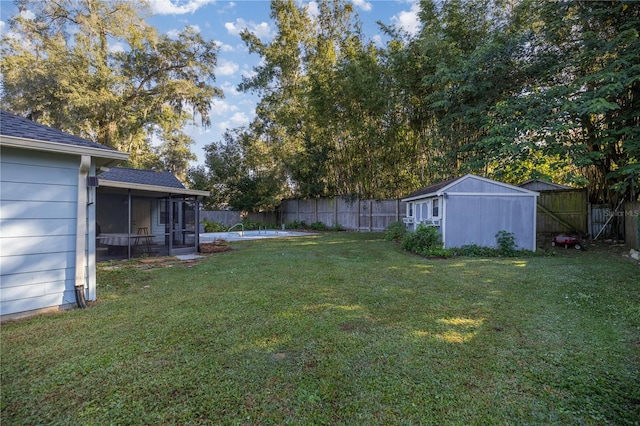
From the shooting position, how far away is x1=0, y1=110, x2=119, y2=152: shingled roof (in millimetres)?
3170

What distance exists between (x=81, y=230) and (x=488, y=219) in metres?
8.54

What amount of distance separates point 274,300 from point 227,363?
1524 mm

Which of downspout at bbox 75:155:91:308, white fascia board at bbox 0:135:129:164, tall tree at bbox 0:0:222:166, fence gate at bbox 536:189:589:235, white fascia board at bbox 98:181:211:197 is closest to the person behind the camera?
white fascia board at bbox 0:135:129:164

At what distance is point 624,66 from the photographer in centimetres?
676

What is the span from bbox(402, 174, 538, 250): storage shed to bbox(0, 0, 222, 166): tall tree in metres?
13.8

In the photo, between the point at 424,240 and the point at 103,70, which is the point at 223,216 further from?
the point at 424,240

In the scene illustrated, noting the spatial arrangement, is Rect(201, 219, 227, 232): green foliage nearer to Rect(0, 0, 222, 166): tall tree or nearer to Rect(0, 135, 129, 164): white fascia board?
Rect(0, 0, 222, 166): tall tree

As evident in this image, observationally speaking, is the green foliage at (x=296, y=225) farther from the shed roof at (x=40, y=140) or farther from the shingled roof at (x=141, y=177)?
the shed roof at (x=40, y=140)

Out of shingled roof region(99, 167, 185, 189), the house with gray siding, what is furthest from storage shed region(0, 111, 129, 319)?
shingled roof region(99, 167, 185, 189)

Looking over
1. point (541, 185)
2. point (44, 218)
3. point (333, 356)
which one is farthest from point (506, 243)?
point (44, 218)

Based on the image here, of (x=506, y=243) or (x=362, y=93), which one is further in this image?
(x=362, y=93)

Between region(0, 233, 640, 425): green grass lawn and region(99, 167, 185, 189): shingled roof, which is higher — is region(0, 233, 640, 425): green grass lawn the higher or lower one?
the lower one

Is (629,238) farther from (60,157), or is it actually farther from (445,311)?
(60,157)

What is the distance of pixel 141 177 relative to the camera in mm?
9531
